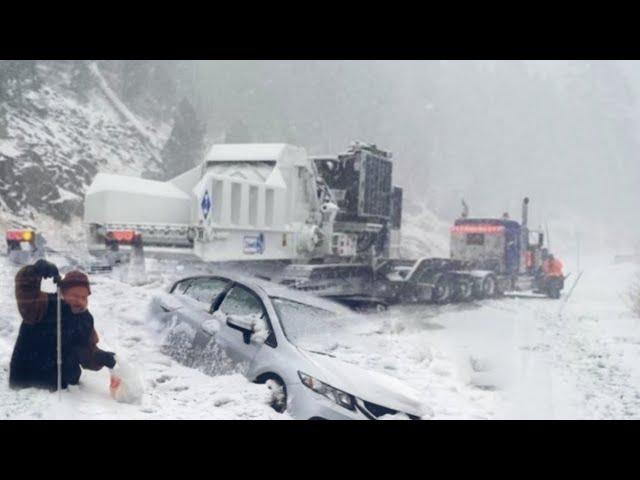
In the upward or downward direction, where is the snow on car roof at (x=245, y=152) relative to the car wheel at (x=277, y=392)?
upward

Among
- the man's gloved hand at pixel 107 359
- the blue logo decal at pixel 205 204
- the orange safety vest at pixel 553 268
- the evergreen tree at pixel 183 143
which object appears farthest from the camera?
the orange safety vest at pixel 553 268

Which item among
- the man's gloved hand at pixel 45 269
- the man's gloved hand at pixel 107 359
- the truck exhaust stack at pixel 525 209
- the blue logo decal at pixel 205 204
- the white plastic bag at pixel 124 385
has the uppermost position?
the truck exhaust stack at pixel 525 209

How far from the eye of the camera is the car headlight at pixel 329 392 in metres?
3.78

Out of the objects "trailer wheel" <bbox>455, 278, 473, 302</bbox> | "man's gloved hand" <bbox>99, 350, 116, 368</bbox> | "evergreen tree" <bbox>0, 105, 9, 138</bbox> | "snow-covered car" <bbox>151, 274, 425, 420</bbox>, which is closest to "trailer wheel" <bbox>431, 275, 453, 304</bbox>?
"trailer wheel" <bbox>455, 278, 473, 302</bbox>

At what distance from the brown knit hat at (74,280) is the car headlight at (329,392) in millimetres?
1604

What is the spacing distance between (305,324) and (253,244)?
1220 millimetres

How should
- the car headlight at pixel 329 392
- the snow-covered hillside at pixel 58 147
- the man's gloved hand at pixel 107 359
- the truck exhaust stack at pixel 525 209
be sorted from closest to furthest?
the car headlight at pixel 329 392
the man's gloved hand at pixel 107 359
the snow-covered hillside at pixel 58 147
the truck exhaust stack at pixel 525 209

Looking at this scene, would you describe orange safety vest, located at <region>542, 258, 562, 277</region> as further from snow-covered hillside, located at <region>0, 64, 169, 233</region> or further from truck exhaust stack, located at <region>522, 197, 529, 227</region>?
snow-covered hillside, located at <region>0, 64, 169, 233</region>

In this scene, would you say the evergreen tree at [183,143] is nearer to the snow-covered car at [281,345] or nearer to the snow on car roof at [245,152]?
the snow on car roof at [245,152]

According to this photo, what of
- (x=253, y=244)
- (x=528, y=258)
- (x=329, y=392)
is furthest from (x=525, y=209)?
(x=329, y=392)

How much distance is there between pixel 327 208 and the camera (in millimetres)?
6199

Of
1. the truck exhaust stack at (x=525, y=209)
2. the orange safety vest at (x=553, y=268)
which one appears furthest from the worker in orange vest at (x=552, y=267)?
the truck exhaust stack at (x=525, y=209)
